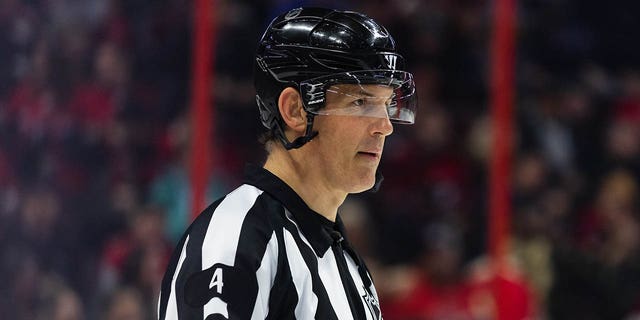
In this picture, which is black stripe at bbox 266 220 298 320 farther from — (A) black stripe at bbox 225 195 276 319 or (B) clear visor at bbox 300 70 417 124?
(B) clear visor at bbox 300 70 417 124

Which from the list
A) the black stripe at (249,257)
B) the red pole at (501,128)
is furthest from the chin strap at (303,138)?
the red pole at (501,128)

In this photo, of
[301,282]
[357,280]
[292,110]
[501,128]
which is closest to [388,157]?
[501,128]

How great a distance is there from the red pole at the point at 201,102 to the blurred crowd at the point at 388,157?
25mm

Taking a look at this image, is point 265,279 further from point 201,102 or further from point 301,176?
point 201,102

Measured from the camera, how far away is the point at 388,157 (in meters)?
3.84

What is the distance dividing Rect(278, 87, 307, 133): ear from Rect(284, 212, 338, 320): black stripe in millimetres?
132

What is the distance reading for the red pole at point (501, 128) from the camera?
3.58 m

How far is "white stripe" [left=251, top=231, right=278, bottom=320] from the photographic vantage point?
133 centimetres

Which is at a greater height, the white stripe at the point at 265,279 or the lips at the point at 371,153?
the lips at the point at 371,153

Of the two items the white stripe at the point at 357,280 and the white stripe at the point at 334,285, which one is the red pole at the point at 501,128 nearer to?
the white stripe at the point at 357,280

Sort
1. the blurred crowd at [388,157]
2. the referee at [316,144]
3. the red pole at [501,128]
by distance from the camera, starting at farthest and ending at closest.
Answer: the red pole at [501,128], the blurred crowd at [388,157], the referee at [316,144]

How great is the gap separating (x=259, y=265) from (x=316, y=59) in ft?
1.00

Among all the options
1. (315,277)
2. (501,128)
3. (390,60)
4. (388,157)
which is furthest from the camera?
(388,157)

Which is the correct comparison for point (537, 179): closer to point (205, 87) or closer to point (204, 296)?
point (205, 87)
